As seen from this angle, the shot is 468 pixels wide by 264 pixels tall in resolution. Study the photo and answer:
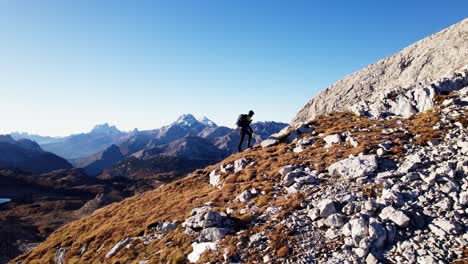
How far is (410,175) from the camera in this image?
15.2m

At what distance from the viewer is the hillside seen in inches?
477

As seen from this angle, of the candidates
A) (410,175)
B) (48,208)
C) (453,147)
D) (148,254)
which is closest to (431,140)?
(453,147)

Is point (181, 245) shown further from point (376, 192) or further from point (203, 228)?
point (376, 192)

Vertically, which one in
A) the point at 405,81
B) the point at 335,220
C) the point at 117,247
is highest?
the point at 405,81

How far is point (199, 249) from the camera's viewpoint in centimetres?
1489

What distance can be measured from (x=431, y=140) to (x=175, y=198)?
1890cm

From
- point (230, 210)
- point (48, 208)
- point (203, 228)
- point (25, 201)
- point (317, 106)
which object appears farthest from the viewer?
point (25, 201)

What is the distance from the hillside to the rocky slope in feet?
8.31

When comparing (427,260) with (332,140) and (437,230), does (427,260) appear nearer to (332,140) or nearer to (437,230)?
(437,230)

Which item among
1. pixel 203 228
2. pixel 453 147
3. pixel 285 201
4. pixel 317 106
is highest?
pixel 317 106

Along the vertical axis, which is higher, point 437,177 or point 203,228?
point 437,177

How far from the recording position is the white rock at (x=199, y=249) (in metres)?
14.5

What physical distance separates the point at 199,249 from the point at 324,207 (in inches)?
247

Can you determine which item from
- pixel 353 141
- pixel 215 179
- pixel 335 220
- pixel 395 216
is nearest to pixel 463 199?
pixel 395 216
